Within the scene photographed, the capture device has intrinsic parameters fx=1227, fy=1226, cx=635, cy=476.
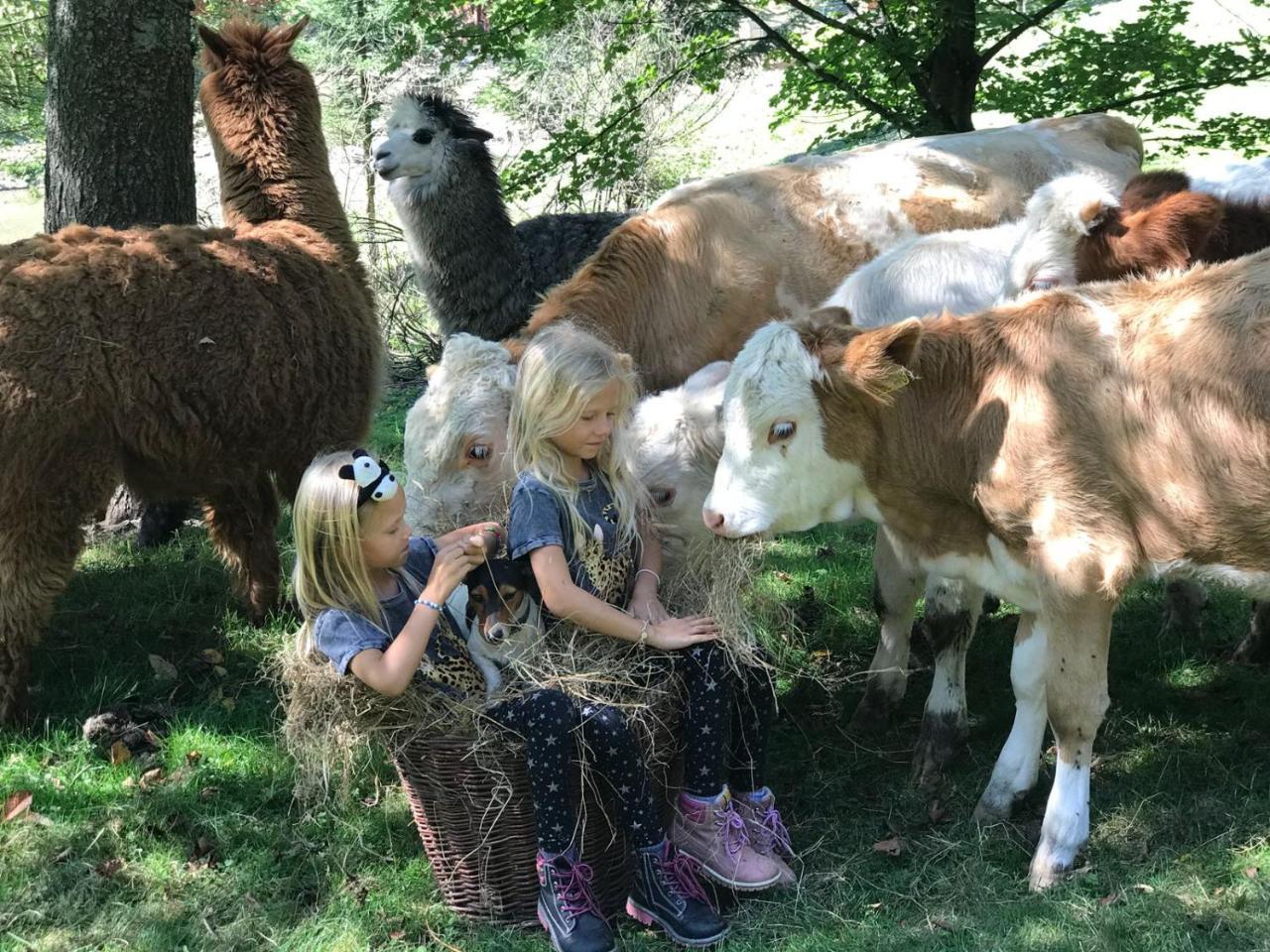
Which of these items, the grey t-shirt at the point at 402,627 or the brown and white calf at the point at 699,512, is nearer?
the grey t-shirt at the point at 402,627

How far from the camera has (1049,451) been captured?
3.93 m

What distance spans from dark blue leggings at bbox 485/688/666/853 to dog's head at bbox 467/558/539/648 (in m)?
0.38

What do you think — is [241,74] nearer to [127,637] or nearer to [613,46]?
[127,637]

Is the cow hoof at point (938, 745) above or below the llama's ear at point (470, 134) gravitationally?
below

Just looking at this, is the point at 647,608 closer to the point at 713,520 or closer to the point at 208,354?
the point at 713,520

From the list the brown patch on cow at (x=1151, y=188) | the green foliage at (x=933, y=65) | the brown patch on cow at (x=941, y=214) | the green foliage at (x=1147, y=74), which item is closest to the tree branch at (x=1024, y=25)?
the green foliage at (x=933, y=65)

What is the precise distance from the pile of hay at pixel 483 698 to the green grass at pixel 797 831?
0.47 meters

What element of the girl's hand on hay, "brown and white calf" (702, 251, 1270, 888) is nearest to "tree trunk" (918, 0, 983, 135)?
"brown and white calf" (702, 251, 1270, 888)

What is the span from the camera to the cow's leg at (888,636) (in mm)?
5281

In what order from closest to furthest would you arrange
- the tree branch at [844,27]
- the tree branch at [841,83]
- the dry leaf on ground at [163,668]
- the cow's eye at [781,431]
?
the cow's eye at [781,431]
the dry leaf on ground at [163,668]
the tree branch at [844,27]
the tree branch at [841,83]

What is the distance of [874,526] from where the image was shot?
7805 mm

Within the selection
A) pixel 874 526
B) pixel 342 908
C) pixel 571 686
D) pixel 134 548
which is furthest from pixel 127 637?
pixel 874 526

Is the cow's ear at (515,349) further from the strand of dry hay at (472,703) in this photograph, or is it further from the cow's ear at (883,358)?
the cow's ear at (883,358)

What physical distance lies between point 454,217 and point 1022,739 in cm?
574
